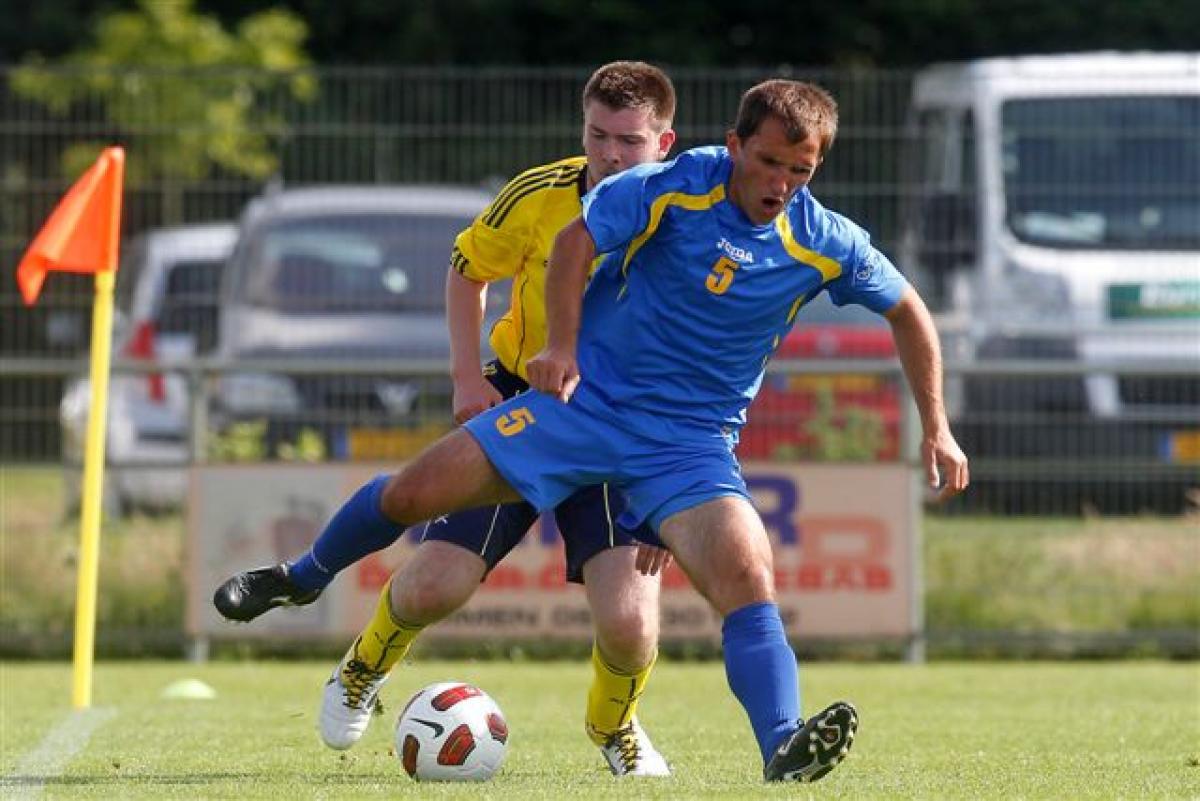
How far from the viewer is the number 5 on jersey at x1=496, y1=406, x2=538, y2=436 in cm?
700

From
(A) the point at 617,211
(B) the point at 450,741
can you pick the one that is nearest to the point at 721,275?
(A) the point at 617,211

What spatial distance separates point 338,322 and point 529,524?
6.38 metres

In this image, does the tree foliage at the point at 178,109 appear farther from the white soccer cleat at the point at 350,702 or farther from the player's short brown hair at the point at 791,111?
the player's short brown hair at the point at 791,111

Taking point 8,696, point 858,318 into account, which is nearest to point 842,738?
point 8,696

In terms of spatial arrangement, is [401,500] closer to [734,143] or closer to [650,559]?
[650,559]

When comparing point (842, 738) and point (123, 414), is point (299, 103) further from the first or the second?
point (842, 738)

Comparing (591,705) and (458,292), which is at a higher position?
(458,292)

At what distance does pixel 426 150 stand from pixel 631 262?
7221 mm

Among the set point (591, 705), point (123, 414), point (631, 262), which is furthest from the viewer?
point (123, 414)

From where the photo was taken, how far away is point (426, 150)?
1419cm

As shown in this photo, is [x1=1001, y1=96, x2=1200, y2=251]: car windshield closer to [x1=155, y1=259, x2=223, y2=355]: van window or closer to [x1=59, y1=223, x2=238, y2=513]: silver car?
[x1=59, y1=223, x2=238, y2=513]: silver car

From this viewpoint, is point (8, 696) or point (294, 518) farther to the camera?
point (294, 518)

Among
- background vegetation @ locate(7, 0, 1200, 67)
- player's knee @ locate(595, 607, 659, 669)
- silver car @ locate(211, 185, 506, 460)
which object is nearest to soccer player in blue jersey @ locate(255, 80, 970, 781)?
player's knee @ locate(595, 607, 659, 669)

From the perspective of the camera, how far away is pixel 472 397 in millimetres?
7688
